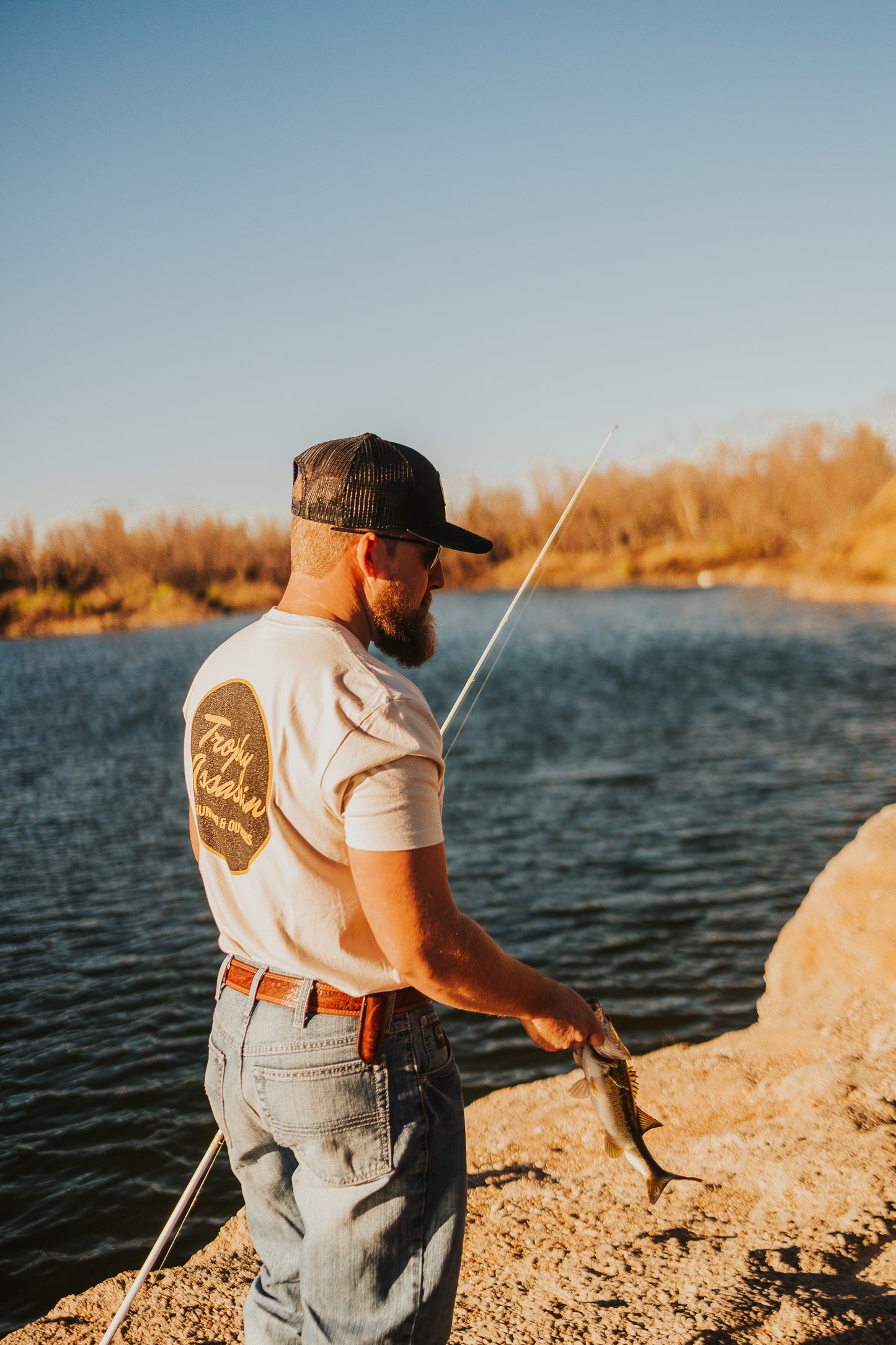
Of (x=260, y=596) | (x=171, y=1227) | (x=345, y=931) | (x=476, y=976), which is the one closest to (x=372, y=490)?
(x=345, y=931)

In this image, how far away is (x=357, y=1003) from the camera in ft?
5.85

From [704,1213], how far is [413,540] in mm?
2766

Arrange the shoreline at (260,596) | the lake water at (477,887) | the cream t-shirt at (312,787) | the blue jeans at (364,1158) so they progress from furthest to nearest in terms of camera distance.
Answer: the shoreline at (260,596), the lake water at (477,887), the blue jeans at (364,1158), the cream t-shirt at (312,787)

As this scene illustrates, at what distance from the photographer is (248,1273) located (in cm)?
341

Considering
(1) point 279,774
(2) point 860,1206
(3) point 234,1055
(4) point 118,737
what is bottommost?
(4) point 118,737

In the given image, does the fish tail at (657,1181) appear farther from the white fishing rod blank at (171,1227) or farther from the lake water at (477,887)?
the lake water at (477,887)

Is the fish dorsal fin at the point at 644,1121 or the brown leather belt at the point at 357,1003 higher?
the brown leather belt at the point at 357,1003

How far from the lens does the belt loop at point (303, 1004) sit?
5.86 ft

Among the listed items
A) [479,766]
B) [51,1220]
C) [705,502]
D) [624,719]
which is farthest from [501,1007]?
[705,502]

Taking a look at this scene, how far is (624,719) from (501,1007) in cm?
1983

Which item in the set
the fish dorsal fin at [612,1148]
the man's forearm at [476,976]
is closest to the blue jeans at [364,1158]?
the man's forearm at [476,976]

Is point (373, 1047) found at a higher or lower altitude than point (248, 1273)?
higher

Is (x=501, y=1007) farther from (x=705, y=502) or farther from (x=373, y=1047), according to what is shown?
(x=705, y=502)

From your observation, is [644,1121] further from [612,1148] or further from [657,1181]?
[657,1181]
